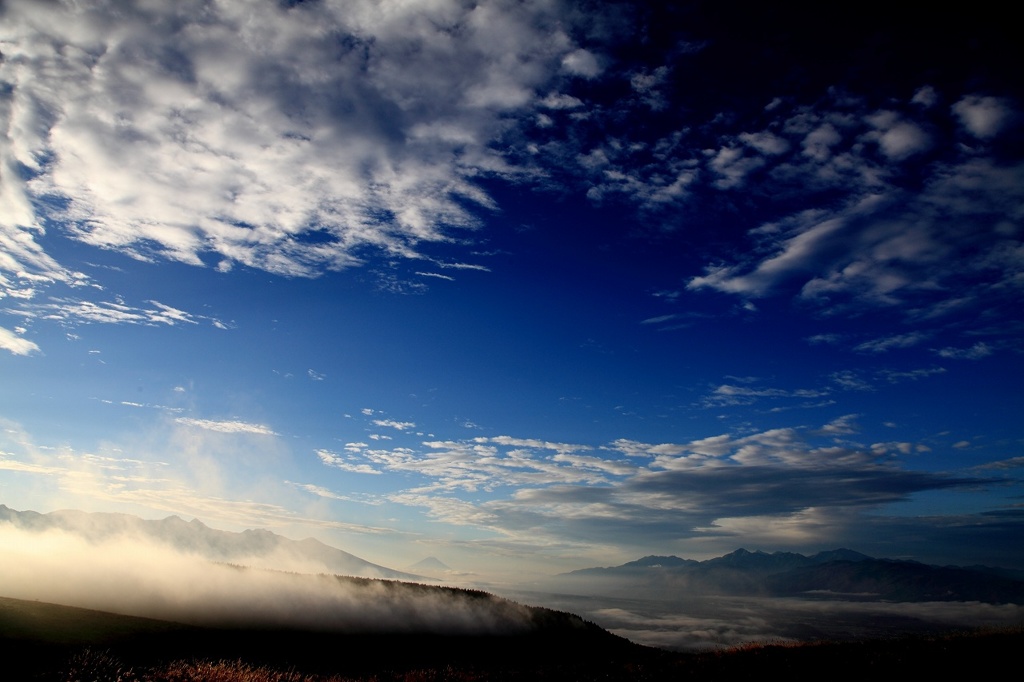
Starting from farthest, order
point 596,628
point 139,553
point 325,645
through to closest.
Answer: point 139,553 → point 596,628 → point 325,645

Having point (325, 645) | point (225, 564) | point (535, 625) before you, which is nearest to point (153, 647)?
point (325, 645)

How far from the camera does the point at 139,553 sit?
15088 centimetres

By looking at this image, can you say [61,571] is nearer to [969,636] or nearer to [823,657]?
[823,657]

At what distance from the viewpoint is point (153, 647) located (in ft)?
137

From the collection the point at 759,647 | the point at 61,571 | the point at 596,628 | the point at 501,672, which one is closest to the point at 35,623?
the point at 501,672

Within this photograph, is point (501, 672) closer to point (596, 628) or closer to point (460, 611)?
point (460, 611)

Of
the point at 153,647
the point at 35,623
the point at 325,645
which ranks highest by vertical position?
the point at 35,623

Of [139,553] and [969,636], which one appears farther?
[139,553]

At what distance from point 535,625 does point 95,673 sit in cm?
11068

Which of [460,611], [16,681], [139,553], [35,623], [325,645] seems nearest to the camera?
[16,681]

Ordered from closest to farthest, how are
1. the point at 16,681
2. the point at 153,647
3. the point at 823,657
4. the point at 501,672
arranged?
1. the point at 16,681
2. the point at 823,657
3. the point at 501,672
4. the point at 153,647

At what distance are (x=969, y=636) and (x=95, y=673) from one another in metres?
51.0

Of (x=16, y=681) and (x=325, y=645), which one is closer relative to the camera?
(x=16, y=681)

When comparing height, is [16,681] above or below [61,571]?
above
